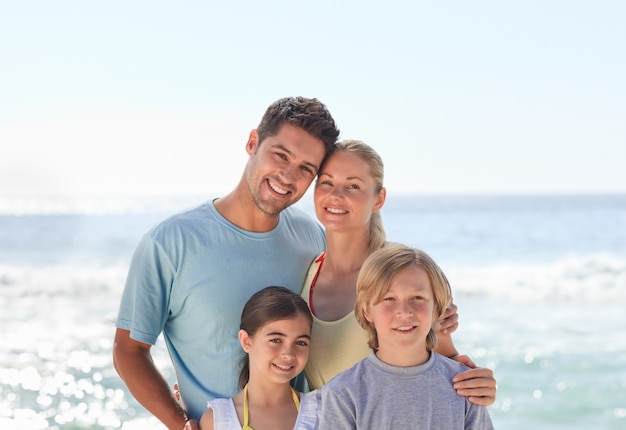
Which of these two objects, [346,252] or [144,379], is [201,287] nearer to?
[144,379]

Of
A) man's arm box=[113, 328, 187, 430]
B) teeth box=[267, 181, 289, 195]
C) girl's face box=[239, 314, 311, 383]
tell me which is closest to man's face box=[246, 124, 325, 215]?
teeth box=[267, 181, 289, 195]

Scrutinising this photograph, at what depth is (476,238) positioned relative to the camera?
79.4ft

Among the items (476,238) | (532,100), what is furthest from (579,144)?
(476,238)

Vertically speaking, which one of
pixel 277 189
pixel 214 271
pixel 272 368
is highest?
pixel 277 189

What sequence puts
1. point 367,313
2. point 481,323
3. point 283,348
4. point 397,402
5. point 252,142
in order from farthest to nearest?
point 481,323 < point 252,142 < point 283,348 < point 367,313 < point 397,402

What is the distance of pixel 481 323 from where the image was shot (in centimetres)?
1143

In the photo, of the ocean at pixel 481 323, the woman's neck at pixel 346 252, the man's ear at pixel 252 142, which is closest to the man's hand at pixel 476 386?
the woman's neck at pixel 346 252

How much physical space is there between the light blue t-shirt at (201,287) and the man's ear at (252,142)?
0.97ft

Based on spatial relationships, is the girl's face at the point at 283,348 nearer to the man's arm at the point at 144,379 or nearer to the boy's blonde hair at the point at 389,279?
the boy's blonde hair at the point at 389,279

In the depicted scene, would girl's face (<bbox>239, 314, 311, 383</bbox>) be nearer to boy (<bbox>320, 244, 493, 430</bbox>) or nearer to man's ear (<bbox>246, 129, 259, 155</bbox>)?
boy (<bbox>320, 244, 493, 430</bbox>)

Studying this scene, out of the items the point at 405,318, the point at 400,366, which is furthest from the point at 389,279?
the point at 400,366

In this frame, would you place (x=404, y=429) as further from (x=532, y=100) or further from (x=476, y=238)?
(x=532, y=100)

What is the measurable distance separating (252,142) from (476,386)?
132 centimetres

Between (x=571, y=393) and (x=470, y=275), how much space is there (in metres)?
8.18
